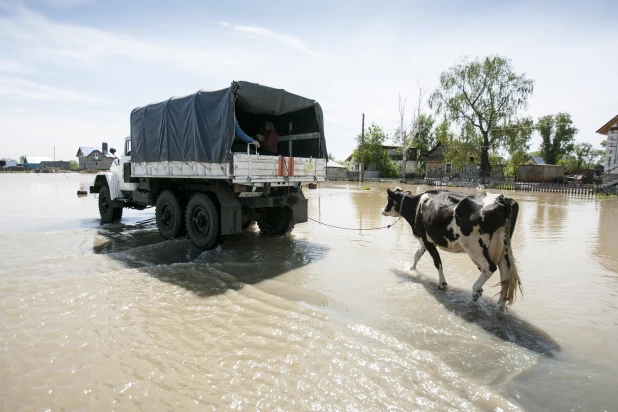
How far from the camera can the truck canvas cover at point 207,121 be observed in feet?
23.1

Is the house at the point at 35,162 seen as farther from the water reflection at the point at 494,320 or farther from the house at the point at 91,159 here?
the water reflection at the point at 494,320

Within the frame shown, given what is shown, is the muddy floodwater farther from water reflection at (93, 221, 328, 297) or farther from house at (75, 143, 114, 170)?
house at (75, 143, 114, 170)

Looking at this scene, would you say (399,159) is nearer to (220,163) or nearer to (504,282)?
(220,163)

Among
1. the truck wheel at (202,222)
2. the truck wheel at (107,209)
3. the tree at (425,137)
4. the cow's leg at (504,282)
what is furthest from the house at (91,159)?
the cow's leg at (504,282)

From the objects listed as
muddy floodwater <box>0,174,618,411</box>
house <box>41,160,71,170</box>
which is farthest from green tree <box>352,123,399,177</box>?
house <box>41,160,71,170</box>

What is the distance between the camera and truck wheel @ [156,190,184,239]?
866 cm

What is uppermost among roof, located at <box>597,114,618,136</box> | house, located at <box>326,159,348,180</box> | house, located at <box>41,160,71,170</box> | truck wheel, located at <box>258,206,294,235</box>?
roof, located at <box>597,114,618,136</box>

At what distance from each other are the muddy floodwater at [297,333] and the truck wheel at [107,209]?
4.23 metres

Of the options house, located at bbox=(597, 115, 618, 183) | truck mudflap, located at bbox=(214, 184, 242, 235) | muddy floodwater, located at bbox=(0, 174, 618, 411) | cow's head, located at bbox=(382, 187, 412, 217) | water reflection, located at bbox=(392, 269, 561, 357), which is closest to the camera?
muddy floodwater, located at bbox=(0, 174, 618, 411)

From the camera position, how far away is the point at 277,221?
958 centimetres

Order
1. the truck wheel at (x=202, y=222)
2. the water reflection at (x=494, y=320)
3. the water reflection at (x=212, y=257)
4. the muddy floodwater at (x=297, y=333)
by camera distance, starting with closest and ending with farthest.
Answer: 1. the muddy floodwater at (x=297, y=333)
2. the water reflection at (x=494, y=320)
3. the water reflection at (x=212, y=257)
4. the truck wheel at (x=202, y=222)

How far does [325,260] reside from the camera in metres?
7.16

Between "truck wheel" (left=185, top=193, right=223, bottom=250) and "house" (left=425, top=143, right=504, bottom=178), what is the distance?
140ft

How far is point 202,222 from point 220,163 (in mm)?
1770
